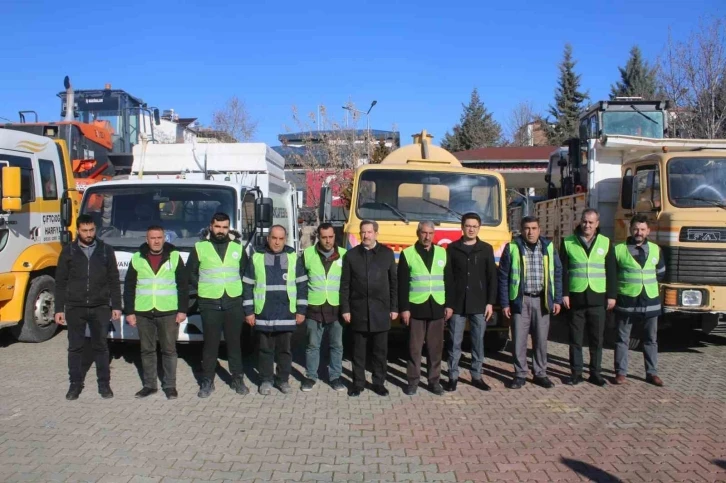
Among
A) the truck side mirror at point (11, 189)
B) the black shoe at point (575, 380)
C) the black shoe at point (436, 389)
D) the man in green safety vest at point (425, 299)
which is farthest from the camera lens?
the truck side mirror at point (11, 189)

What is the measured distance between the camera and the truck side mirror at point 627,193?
8.62 meters

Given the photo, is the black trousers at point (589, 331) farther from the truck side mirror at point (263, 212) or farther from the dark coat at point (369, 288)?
the truck side mirror at point (263, 212)

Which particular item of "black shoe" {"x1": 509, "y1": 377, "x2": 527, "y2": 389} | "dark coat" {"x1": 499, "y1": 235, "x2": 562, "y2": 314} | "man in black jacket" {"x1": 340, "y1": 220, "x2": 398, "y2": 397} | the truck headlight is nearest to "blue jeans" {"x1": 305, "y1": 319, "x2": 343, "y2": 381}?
"man in black jacket" {"x1": 340, "y1": 220, "x2": 398, "y2": 397}

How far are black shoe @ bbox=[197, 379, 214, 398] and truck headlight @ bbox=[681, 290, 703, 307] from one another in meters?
5.68

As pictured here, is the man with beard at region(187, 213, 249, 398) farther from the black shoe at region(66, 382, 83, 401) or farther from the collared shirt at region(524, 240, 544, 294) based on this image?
the collared shirt at region(524, 240, 544, 294)

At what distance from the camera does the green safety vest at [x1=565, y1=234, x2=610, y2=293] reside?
6720 millimetres

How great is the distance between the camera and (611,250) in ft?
22.2

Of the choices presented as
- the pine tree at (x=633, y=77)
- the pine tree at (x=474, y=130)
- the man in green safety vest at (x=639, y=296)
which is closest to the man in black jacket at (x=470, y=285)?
the man in green safety vest at (x=639, y=296)

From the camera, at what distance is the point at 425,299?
6.43 meters

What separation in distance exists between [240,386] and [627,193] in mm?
5835

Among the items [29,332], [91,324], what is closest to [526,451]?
[91,324]

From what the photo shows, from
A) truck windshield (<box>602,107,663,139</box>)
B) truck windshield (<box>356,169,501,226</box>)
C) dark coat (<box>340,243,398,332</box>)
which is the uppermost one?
truck windshield (<box>602,107,663,139</box>)

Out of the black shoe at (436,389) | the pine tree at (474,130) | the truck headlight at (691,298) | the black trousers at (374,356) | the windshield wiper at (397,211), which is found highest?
the pine tree at (474,130)

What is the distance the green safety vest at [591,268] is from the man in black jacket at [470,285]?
895mm
